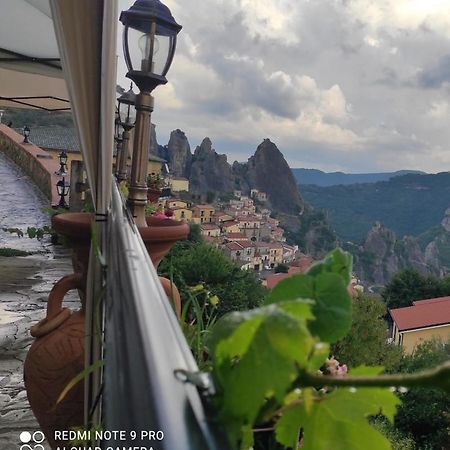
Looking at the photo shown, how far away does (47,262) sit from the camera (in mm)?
4957

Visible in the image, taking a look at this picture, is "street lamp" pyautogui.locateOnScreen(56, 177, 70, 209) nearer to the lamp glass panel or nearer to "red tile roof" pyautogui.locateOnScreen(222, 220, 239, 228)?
the lamp glass panel

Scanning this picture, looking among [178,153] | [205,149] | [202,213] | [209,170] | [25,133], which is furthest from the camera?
[205,149]

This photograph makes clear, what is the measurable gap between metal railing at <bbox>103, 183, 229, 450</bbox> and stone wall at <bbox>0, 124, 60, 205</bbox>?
7779 millimetres

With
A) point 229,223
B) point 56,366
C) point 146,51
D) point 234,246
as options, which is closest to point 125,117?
point 146,51

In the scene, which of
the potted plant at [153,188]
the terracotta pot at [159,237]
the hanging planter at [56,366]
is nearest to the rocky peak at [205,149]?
the potted plant at [153,188]

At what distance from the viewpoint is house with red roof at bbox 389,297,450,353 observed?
29.6 metres

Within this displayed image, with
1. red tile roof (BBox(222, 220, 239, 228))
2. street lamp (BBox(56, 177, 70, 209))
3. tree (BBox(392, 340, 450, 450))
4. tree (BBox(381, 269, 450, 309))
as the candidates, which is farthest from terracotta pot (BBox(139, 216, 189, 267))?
red tile roof (BBox(222, 220, 239, 228))

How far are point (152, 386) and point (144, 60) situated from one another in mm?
1983

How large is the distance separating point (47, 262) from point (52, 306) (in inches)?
148

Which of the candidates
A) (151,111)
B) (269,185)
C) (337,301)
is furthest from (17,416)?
(269,185)

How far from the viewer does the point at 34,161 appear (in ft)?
35.5

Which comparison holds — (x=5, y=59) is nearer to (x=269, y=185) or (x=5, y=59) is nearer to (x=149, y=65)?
(x=149, y=65)

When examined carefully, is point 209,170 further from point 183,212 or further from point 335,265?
point 335,265

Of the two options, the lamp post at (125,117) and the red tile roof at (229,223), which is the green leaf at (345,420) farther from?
the red tile roof at (229,223)
